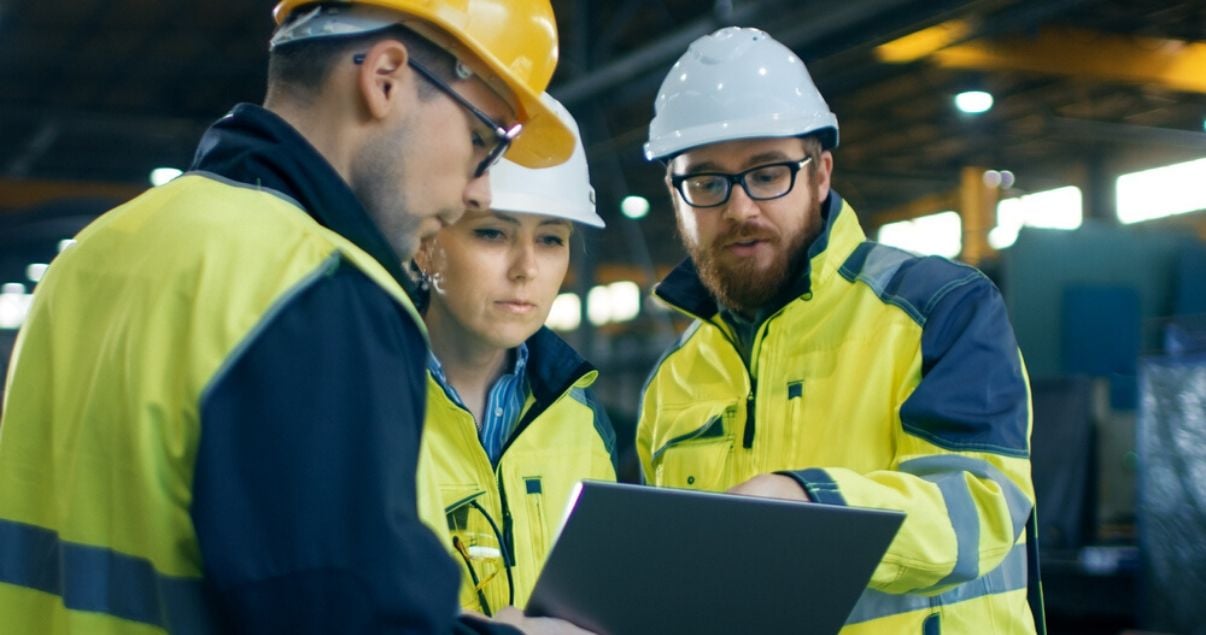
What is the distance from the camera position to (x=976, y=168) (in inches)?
573

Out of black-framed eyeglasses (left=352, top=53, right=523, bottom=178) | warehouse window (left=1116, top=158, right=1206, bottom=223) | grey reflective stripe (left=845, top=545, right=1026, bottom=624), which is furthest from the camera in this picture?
warehouse window (left=1116, top=158, right=1206, bottom=223)

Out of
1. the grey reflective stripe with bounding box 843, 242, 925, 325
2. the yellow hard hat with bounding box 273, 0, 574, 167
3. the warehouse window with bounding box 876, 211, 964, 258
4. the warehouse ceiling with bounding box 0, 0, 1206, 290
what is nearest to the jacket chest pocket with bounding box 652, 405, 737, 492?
the grey reflective stripe with bounding box 843, 242, 925, 325

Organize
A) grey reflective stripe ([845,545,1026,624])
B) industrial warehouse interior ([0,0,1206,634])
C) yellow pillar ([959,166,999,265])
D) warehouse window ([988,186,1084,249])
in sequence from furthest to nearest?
1. warehouse window ([988,186,1084,249])
2. yellow pillar ([959,166,999,265])
3. industrial warehouse interior ([0,0,1206,634])
4. grey reflective stripe ([845,545,1026,624])

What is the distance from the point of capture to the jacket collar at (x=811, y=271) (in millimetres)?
2391

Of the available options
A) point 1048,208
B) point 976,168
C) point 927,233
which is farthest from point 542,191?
point 927,233

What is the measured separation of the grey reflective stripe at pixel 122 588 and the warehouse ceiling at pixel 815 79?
3.34 meters

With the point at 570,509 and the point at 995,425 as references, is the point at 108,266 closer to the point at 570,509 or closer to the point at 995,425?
the point at 570,509

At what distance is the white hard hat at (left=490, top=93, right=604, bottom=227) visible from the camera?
98.0 inches

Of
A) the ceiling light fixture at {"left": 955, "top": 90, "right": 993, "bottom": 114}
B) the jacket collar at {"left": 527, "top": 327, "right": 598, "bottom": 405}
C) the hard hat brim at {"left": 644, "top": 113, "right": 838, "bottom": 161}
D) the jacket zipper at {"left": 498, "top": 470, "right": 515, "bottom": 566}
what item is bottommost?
the jacket zipper at {"left": 498, "top": 470, "right": 515, "bottom": 566}

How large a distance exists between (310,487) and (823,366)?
4.57 ft

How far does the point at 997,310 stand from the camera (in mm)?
2244

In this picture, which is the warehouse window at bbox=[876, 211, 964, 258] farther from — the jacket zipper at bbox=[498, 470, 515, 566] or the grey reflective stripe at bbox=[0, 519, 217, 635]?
the grey reflective stripe at bbox=[0, 519, 217, 635]

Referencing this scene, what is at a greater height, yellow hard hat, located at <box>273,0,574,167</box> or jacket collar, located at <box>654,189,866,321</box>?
yellow hard hat, located at <box>273,0,574,167</box>

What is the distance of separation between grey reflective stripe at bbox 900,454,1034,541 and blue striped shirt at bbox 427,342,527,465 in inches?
30.6
